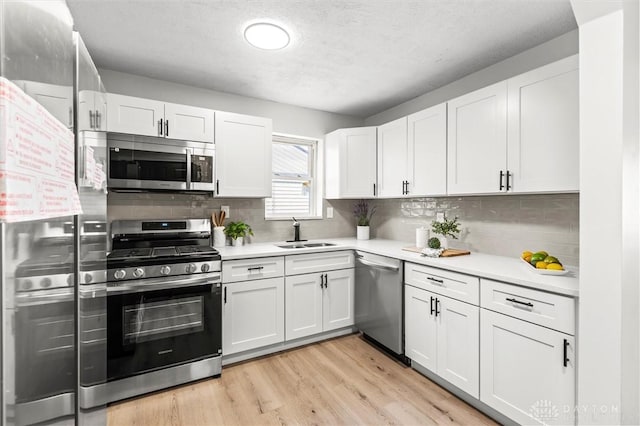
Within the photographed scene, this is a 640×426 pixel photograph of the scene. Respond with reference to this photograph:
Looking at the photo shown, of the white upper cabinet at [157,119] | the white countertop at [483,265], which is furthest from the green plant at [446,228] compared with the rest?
the white upper cabinet at [157,119]

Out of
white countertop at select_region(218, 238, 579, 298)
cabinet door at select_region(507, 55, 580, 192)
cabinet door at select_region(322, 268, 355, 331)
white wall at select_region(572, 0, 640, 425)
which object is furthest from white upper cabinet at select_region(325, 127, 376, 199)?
white wall at select_region(572, 0, 640, 425)

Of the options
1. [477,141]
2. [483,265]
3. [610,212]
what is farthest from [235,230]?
[610,212]

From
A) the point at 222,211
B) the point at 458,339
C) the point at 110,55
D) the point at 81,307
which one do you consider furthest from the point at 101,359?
the point at 110,55

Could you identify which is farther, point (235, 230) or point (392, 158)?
point (392, 158)

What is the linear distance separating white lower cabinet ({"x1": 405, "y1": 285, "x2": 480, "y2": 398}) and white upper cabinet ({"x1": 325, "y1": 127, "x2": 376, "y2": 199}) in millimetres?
1331

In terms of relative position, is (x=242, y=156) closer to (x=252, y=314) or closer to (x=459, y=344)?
(x=252, y=314)

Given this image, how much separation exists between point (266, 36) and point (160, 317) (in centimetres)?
213

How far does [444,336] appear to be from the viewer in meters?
2.15

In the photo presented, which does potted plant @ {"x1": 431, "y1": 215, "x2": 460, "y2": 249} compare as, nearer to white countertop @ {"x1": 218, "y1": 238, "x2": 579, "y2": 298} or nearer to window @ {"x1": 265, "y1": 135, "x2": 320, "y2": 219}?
white countertop @ {"x1": 218, "y1": 238, "x2": 579, "y2": 298}

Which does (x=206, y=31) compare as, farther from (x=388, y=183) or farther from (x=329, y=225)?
(x=329, y=225)

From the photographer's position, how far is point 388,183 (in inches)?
125

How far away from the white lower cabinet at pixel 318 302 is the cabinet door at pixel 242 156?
3.16ft

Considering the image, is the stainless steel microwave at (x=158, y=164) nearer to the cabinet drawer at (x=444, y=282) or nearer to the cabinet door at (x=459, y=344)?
the cabinet drawer at (x=444, y=282)

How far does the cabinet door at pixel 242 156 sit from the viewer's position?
273 cm
